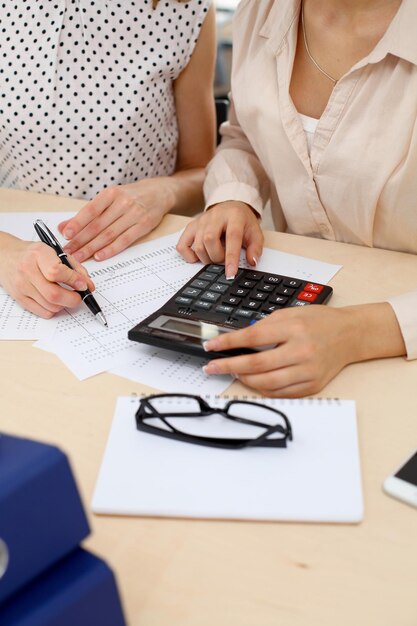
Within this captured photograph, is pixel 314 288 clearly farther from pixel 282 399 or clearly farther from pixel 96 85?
pixel 96 85

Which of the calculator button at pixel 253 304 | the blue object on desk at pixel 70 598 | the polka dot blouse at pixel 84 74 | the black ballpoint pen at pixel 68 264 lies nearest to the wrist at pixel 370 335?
the calculator button at pixel 253 304

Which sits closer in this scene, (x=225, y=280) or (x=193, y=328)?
(x=193, y=328)

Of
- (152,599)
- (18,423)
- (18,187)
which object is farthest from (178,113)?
(152,599)

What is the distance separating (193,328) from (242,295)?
0.36ft

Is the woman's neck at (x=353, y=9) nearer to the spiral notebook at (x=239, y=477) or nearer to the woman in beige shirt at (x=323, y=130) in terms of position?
the woman in beige shirt at (x=323, y=130)

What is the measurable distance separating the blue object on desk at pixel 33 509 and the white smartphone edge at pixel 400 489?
0.31m

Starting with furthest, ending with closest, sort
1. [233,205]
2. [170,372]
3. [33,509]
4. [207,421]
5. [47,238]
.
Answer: [233,205], [47,238], [170,372], [207,421], [33,509]

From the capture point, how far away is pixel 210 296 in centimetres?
95

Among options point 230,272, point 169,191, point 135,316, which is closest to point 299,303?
point 230,272

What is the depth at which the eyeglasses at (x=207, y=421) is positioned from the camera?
2.31ft

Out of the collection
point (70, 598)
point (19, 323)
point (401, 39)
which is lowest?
point (19, 323)

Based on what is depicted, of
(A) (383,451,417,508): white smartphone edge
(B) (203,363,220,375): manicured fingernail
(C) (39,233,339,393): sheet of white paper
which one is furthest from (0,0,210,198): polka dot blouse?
(A) (383,451,417,508): white smartphone edge

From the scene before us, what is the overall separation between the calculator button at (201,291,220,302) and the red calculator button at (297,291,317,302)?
11 centimetres

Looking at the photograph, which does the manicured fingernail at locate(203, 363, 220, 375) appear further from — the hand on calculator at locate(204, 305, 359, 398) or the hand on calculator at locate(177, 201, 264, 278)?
the hand on calculator at locate(177, 201, 264, 278)
